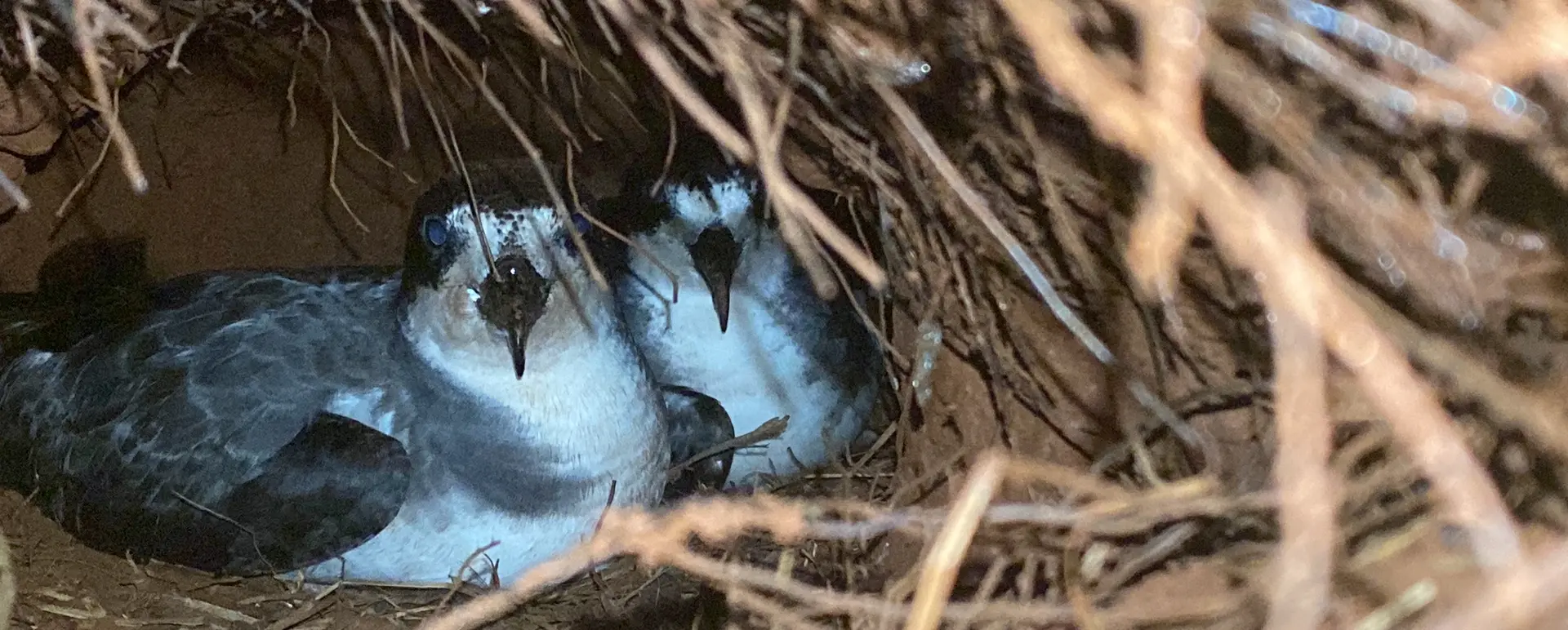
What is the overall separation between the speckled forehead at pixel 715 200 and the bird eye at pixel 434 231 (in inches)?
20.9

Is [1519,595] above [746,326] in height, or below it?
above

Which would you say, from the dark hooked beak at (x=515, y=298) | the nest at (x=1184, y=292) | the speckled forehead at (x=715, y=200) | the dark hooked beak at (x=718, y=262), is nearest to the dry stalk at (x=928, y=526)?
the nest at (x=1184, y=292)

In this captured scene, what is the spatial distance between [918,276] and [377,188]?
1.51 meters

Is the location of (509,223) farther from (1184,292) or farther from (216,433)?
(1184,292)

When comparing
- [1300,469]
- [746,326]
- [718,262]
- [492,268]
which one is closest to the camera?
[1300,469]

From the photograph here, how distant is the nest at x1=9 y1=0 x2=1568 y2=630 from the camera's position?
0.73 meters

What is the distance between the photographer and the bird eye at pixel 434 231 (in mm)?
1896

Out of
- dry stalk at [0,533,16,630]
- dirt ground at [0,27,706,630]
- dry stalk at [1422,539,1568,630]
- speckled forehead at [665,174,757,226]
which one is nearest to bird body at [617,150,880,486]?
speckled forehead at [665,174,757,226]

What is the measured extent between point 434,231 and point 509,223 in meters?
0.14

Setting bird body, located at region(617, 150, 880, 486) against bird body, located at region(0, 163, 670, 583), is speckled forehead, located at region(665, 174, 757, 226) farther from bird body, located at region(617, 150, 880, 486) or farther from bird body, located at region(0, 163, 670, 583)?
bird body, located at region(0, 163, 670, 583)

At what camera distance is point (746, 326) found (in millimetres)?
2359

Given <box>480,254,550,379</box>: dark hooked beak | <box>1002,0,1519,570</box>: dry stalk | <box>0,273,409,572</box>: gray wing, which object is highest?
<box>1002,0,1519,570</box>: dry stalk

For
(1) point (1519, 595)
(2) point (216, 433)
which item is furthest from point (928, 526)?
Answer: (2) point (216, 433)

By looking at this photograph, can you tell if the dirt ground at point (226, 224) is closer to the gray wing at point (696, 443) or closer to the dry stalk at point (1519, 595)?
the gray wing at point (696, 443)
